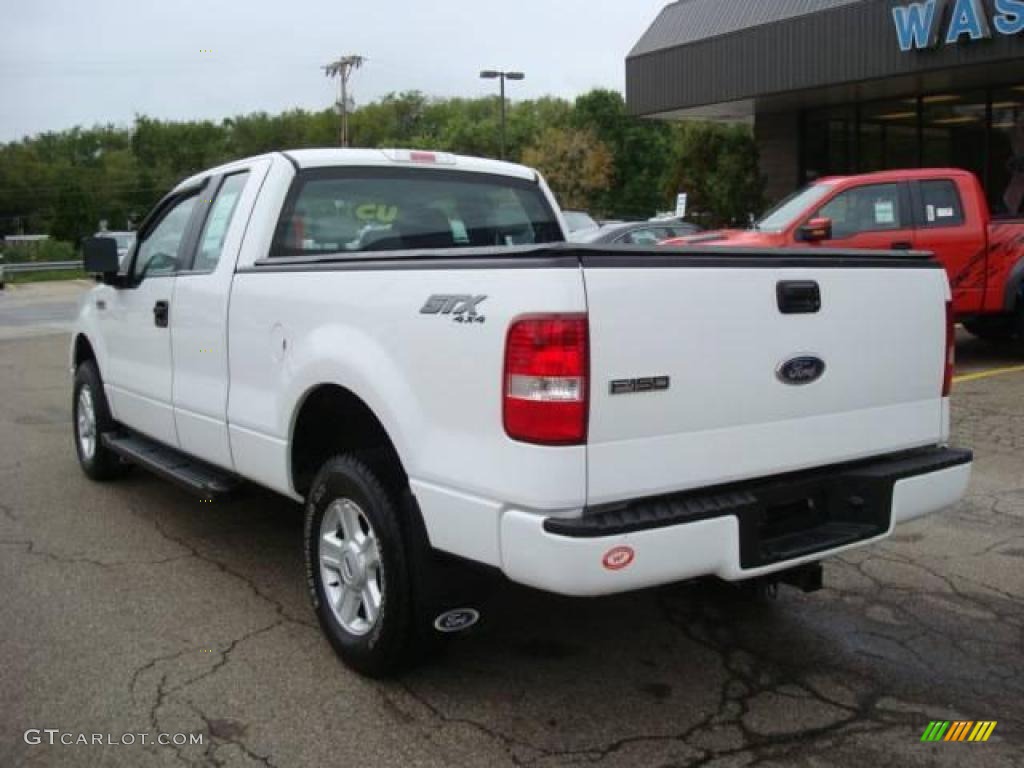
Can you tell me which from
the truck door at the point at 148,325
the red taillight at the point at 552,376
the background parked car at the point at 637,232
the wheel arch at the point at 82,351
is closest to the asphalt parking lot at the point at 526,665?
the truck door at the point at 148,325

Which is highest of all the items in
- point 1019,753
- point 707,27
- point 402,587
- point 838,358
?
point 707,27

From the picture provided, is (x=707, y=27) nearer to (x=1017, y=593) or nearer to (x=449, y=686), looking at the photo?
(x=1017, y=593)

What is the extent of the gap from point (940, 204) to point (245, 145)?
4094 inches

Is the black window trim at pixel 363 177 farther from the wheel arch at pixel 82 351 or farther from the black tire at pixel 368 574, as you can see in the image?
the wheel arch at pixel 82 351

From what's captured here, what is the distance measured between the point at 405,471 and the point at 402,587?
380 millimetres

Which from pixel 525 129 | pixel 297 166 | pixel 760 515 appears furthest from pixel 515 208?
pixel 525 129

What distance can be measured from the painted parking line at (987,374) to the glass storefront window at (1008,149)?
8.33m

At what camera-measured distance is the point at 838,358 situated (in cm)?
342

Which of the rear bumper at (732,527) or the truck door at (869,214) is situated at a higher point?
the truck door at (869,214)

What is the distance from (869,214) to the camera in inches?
418

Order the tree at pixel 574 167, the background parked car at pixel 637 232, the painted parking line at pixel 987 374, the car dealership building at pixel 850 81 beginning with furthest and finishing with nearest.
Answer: the tree at pixel 574 167 < the car dealership building at pixel 850 81 < the background parked car at pixel 637 232 < the painted parking line at pixel 987 374

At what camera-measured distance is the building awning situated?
15.7 metres
